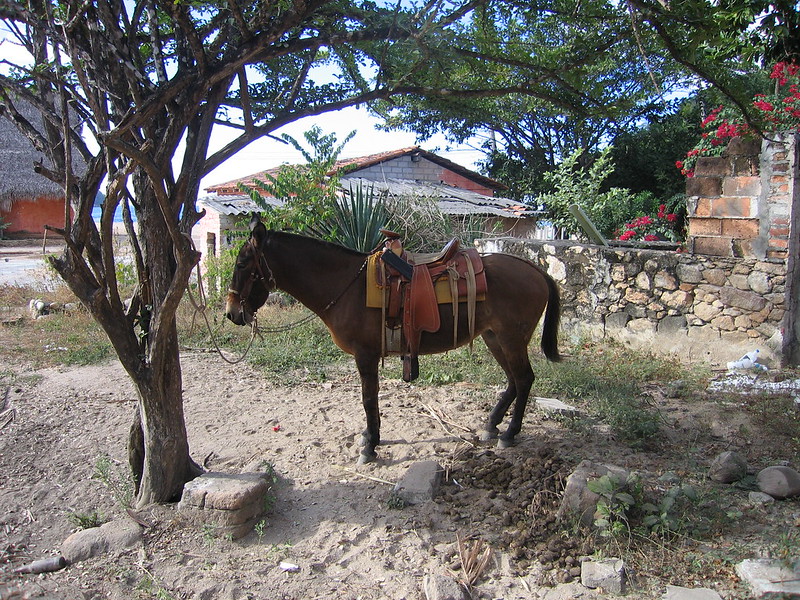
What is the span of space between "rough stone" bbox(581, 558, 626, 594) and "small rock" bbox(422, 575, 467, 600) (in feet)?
2.03

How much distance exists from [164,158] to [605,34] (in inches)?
119

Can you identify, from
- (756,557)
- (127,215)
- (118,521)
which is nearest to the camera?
(756,557)

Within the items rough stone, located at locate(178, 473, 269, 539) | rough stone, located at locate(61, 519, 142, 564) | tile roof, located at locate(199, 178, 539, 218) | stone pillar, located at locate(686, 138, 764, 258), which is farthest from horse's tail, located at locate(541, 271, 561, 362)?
tile roof, located at locate(199, 178, 539, 218)

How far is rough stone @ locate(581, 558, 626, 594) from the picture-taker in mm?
2787

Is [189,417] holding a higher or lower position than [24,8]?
lower

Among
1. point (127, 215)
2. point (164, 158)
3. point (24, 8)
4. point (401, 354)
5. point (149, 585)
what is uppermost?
point (24, 8)

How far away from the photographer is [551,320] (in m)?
4.93

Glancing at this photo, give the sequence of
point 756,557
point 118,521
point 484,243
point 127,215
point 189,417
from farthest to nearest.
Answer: point 484,243 → point 189,417 → point 127,215 → point 118,521 → point 756,557

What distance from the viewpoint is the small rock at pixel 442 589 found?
276 centimetres

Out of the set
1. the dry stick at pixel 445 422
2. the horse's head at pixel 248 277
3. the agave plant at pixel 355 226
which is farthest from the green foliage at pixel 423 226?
the horse's head at pixel 248 277

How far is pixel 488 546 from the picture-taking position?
318 cm

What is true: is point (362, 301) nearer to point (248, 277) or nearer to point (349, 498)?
point (248, 277)

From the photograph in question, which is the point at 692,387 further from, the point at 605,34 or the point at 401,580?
the point at 401,580

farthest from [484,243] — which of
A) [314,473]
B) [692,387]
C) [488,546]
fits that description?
[488,546]
